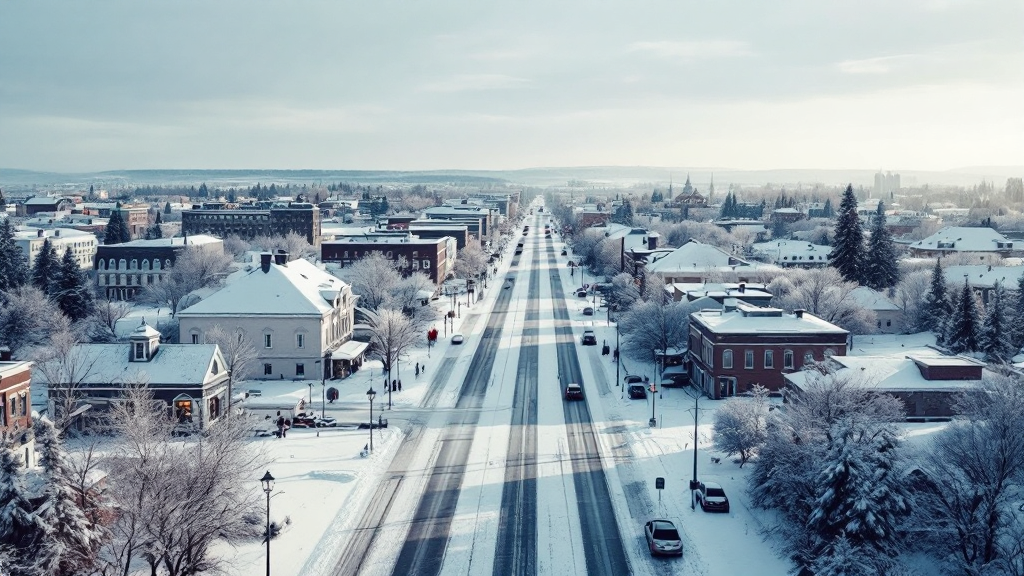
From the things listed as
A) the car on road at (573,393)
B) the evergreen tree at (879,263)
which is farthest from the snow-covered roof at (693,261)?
the car on road at (573,393)

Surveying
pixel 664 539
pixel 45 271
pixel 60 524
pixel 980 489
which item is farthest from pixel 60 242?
pixel 980 489

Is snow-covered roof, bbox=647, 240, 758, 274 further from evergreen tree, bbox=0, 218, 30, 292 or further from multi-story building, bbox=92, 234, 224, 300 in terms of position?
evergreen tree, bbox=0, 218, 30, 292

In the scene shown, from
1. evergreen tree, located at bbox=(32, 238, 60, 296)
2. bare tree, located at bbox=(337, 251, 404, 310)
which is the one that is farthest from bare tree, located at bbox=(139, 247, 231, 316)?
bare tree, located at bbox=(337, 251, 404, 310)

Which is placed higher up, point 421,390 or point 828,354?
point 828,354

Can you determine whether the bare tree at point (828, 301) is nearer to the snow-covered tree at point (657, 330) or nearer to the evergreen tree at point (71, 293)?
the snow-covered tree at point (657, 330)

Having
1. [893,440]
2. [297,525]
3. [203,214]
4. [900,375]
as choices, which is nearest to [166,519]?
[297,525]

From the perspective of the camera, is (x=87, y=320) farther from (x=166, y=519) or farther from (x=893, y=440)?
(x=893, y=440)
